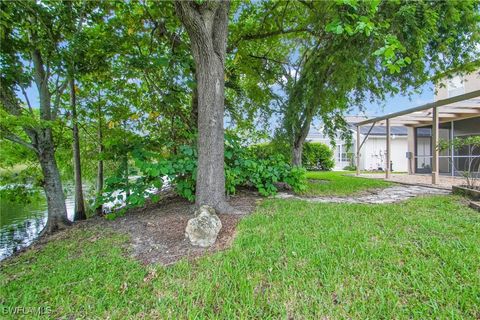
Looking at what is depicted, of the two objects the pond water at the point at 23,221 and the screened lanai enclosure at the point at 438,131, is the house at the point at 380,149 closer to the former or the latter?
the screened lanai enclosure at the point at 438,131

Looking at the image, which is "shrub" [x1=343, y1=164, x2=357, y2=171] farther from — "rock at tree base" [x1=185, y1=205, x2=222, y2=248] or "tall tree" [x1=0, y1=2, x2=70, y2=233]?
"tall tree" [x1=0, y1=2, x2=70, y2=233]

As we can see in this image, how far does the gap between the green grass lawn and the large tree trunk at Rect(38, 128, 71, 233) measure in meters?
1.83

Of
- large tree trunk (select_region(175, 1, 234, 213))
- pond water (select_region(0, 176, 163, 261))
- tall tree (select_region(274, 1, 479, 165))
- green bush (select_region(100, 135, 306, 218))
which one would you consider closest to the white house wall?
tall tree (select_region(274, 1, 479, 165))

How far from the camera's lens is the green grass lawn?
Answer: 185 cm

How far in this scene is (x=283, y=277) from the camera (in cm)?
217

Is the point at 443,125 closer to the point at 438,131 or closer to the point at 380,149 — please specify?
the point at 438,131

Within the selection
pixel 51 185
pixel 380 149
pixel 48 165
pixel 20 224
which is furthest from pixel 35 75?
pixel 380 149

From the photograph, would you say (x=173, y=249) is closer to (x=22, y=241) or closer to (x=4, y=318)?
(x=4, y=318)

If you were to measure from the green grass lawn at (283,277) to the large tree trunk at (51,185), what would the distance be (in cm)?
183

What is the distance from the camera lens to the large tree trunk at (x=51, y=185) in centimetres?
466

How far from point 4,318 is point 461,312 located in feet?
11.3

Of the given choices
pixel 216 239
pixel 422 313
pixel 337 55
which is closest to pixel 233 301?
pixel 216 239

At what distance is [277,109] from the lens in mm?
6949

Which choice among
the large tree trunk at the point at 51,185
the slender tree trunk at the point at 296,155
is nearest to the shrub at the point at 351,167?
the slender tree trunk at the point at 296,155
